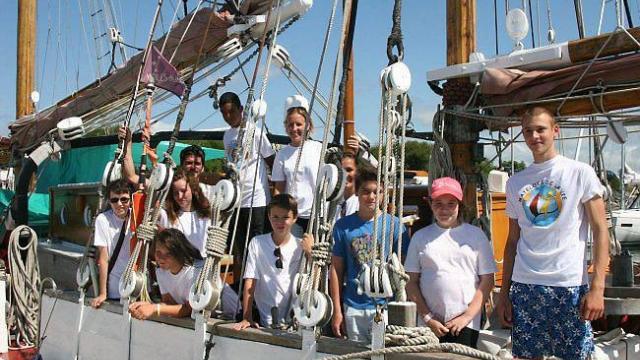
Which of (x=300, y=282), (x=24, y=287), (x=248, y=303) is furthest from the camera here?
(x=24, y=287)

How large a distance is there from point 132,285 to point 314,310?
1.70 m

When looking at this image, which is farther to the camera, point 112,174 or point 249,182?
point 112,174

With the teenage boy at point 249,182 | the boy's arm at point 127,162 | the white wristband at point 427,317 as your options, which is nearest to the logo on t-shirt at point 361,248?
the white wristband at point 427,317

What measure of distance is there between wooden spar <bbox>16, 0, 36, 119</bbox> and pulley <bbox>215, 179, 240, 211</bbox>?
1187cm

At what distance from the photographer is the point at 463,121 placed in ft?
17.3

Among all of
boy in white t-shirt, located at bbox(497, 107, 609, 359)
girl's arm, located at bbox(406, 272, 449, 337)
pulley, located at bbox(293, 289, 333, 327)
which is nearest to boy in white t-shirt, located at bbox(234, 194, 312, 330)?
pulley, located at bbox(293, 289, 333, 327)

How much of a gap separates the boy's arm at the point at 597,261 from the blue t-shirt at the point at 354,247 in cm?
108

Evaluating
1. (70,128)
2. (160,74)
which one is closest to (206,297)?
(160,74)

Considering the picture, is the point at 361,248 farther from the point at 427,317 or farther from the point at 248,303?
the point at 248,303

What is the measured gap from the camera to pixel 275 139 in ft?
35.5

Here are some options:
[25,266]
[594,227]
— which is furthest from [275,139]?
[594,227]

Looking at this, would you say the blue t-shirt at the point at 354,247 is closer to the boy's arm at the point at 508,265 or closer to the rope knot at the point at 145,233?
the boy's arm at the point at 508,265

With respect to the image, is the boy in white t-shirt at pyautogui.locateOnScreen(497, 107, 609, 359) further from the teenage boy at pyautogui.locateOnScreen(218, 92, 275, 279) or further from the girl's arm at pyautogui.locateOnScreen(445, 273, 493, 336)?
the teenage boy at pyautogui.locateOnScreen(218, 92, 275, 279)

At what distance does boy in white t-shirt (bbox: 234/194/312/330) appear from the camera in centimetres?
432
